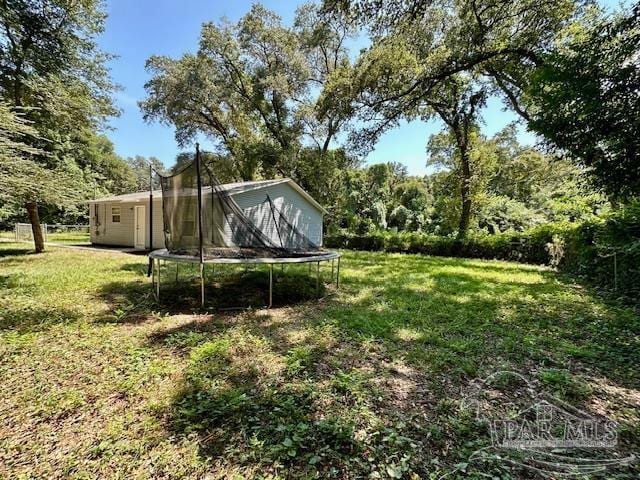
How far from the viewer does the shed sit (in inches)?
475

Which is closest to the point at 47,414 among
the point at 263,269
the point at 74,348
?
the point at 74,348

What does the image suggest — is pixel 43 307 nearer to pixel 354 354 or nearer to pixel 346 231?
pixel 354 354

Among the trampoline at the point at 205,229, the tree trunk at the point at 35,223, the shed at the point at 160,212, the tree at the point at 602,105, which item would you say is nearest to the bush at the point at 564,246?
the tree at the point at 602,105

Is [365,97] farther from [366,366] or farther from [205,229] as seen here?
[366,366]

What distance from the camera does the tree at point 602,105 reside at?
348 centimetres

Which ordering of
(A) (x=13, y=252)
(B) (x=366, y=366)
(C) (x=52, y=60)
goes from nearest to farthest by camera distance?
(B) (x=366, y=366) < (C) (x=52, y=60) < (A) (x=13, y=252)

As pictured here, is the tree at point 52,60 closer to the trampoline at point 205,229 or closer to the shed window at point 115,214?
the trampoline at point 205,229

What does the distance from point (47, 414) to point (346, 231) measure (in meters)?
15.2

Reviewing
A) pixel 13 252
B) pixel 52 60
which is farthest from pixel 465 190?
pixel 13 252

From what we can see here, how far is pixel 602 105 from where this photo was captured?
358 centimetres

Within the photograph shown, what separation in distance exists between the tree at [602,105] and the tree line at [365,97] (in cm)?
2

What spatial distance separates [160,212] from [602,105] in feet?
42.7

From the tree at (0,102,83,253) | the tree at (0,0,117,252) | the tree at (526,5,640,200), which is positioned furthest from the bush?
the tree at (0,0,117,252)

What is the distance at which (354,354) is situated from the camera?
336 centimetres
